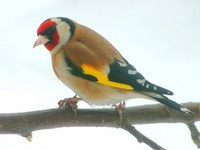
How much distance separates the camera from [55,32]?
27.5 inches

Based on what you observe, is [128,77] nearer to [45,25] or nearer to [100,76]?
[100,76]

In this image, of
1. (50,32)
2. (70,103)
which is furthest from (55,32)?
(70,103)

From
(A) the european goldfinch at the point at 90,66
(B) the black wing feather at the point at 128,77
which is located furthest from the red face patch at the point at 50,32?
(B) the black wing feather at the point at 128,77

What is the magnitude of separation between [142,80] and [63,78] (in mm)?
137

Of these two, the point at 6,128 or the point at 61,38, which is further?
the point at 61,38

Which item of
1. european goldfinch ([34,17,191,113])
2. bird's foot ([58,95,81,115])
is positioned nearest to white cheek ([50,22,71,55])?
european goldfinch ([34,17,191,113])

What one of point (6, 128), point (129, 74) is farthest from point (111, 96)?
point (6, 128)

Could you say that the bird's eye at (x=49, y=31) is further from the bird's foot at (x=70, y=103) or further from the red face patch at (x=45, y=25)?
the bird's foot at (x=70, y=103)

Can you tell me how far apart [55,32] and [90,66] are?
79mm

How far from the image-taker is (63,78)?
2.37 feet

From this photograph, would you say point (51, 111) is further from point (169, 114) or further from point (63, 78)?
point (169, 114)

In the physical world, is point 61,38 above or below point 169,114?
above

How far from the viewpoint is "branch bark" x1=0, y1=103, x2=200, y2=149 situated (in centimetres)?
61

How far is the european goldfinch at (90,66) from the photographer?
0.66m
